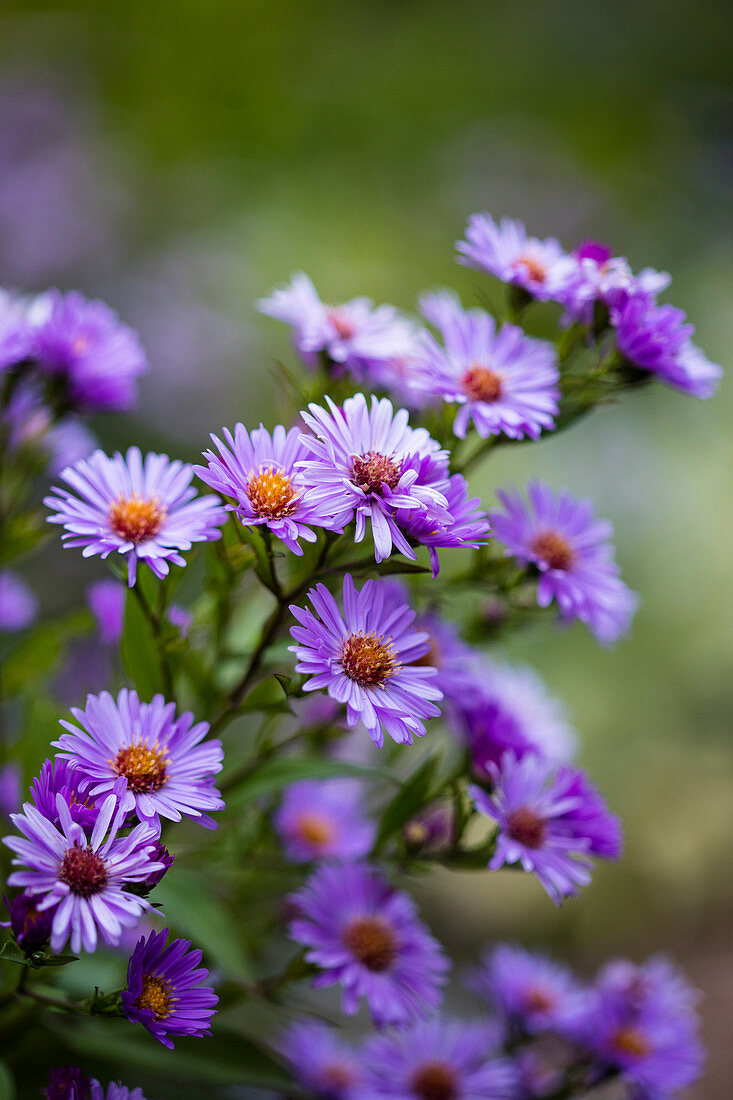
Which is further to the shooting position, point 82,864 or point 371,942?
point 371,942

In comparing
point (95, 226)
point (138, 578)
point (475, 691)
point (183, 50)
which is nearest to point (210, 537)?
point (138, 578)

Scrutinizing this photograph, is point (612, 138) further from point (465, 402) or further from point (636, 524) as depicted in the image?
point (465, 402)

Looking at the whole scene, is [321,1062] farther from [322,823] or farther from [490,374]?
[490,374]

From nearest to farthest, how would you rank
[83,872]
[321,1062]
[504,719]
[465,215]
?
[83,872] < [504,719] < [321,1062] < [465,215]

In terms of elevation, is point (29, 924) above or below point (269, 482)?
below

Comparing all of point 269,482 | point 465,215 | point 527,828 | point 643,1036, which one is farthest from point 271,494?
point 465,215

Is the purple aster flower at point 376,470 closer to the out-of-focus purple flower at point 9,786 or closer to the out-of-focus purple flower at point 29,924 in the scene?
the out-of-focus purple flower at point 29,924

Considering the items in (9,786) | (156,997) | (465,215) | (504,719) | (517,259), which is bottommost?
(156,997)
